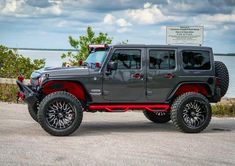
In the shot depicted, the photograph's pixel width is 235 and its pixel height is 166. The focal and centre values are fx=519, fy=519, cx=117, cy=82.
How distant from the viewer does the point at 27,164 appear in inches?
282

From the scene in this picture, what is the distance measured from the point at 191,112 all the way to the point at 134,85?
131cm

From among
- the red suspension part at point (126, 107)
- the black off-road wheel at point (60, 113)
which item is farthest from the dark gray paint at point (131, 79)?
the black off-road wheel at point (60, 113)

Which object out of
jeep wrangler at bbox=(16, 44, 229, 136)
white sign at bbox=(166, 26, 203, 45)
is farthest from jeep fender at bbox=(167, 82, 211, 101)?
white sign at bbox=(166, 26, 203, 45)

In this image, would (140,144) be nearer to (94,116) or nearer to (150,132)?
(150,132)

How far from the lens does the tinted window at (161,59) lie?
10.6 metres

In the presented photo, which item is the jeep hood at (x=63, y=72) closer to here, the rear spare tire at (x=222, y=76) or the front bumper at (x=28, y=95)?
the front bumper at (x=28, y=95)

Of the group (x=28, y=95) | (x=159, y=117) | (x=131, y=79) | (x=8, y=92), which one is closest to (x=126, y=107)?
(x=131, y=79)

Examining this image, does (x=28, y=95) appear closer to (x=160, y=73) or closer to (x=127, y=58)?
(x=127, y=58)

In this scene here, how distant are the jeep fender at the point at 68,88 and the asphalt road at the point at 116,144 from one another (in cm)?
76

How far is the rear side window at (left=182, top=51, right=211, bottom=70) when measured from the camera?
35.3 ft

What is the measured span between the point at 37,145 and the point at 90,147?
2.93ft

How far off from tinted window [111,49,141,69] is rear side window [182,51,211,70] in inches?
39.5

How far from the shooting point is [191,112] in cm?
1061

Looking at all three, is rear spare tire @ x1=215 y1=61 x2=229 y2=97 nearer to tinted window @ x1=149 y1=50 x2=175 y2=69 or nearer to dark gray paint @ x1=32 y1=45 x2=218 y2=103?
dark gray paint @ x1=32 y1=45 x2=218 y2=103
